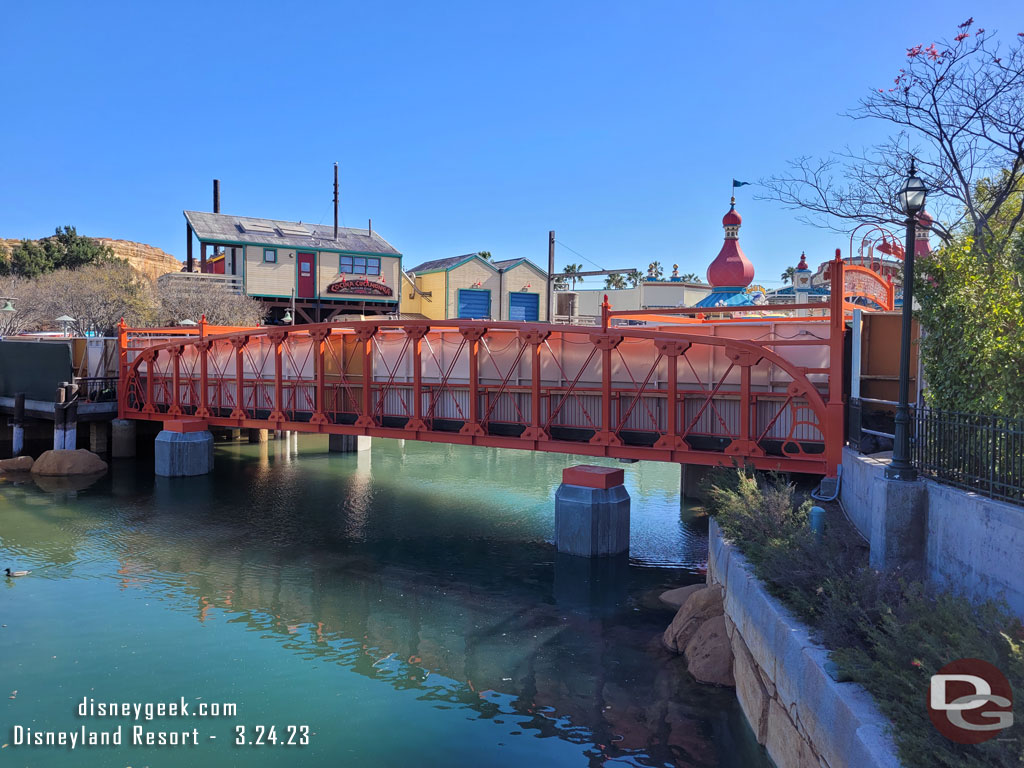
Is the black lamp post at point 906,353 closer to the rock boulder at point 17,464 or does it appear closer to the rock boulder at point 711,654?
the rock boulder at point 711,654

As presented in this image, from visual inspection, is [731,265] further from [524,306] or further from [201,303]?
[201,303]

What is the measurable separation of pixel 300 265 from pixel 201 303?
25.8 ft

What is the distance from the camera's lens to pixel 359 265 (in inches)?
2169

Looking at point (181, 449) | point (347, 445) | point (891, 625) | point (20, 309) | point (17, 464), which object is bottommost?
point (17, 464)

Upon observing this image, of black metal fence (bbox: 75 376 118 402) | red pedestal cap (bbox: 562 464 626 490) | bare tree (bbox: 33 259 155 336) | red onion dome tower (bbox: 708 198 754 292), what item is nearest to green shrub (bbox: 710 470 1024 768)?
red pedestal cap (bbox: 562 464 626 490)

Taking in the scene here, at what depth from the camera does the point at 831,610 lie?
7859 millimetres

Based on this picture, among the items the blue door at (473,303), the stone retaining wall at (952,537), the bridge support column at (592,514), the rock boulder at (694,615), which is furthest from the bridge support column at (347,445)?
the stone retaining wall at (952,537)

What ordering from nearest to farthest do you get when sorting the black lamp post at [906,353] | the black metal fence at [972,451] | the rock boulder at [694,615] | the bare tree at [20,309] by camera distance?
the black metal fence at [972,451]
the black lamp post at [906,353]
the rock boulder at [694,615]
the bare tree at [20,309]

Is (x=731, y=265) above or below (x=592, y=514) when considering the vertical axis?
above

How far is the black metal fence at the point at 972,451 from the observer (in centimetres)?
841

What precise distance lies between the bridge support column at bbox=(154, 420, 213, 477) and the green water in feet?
12.5

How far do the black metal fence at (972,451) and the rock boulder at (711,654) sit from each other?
3.98m

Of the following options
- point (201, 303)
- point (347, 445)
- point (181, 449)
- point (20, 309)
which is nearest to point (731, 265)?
point (347, 445)

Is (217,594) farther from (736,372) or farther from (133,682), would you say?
(736,372)
